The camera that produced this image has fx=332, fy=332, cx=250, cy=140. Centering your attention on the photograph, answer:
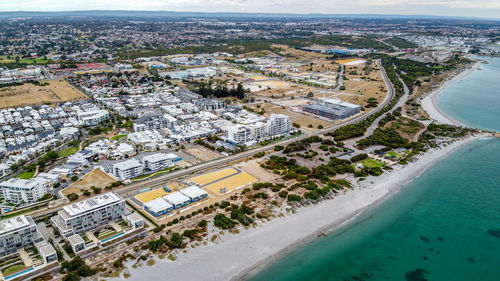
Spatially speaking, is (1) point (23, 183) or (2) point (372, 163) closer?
(1) point (23, 183)

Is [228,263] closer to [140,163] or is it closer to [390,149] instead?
[140,163]

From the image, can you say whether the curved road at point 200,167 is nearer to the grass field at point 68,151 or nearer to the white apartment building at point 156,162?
the white apartment building at point 156,162

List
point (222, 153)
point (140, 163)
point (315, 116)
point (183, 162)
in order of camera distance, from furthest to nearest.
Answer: point (315, 116) → point (222, 153) → point (183, 162) → point (140, 163)

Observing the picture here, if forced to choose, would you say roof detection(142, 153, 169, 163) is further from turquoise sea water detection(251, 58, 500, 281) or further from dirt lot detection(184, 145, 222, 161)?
turquoise sea water detection(251, 58, 500, 281)

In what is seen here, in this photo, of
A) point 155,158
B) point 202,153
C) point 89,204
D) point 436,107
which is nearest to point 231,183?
point 202,153

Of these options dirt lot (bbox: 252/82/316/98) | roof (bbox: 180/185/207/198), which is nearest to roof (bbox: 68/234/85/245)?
roof (bbox: 180/185/207/198)

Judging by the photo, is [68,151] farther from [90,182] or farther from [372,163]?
[372,163]

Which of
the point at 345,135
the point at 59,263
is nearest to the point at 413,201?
the point at 345,135
